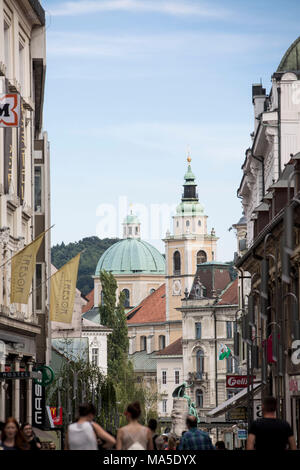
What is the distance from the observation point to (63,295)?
4397 cm

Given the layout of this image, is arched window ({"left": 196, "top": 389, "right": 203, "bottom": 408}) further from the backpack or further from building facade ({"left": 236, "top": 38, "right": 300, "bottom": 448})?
the backpack

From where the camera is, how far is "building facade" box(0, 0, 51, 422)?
42344mm

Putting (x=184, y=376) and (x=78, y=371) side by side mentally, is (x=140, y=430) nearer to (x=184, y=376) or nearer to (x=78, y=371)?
(x=78, y=371)

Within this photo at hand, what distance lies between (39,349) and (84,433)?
34.6 meters

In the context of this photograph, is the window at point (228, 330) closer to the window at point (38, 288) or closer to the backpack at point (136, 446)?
the window at point (38, 288)

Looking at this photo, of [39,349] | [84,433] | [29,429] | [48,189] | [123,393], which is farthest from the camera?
[123,393]

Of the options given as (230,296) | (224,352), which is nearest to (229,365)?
(230,296)

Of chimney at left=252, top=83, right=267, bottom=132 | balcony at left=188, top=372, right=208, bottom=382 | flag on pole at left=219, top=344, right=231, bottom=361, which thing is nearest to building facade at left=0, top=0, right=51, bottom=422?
chimney at left=252, top=83, right=267, bottom=132

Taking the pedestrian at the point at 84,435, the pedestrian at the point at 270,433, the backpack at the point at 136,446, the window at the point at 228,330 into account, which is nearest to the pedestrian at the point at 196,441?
the backpack at the point at 136,446

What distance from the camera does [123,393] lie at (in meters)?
126

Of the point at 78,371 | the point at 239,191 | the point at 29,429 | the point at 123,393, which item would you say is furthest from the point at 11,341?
the point at 123,393

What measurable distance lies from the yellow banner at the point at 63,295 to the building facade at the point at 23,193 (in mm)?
1315
